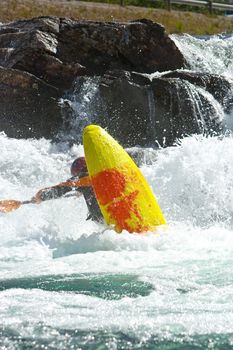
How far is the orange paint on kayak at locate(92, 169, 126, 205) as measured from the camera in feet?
23.1

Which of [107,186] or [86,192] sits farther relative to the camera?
[86,192]

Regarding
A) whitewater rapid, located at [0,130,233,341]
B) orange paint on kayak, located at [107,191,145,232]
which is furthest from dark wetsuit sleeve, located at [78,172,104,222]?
orange paint on kayak, located at [107,191,145,232]

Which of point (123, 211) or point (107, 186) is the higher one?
point (107, 186)

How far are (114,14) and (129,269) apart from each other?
16.2 m

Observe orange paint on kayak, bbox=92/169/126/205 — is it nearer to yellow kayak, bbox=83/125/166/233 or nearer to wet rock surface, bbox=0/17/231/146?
yellow kayak, bbox=83/125/166/233

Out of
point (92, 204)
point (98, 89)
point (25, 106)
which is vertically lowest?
point (25, 106)

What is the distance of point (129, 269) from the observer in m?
5.88

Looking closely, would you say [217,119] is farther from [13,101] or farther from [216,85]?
[13,101]

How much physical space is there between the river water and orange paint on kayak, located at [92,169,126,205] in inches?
12.6

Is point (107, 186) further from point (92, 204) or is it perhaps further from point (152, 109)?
point (152, 109)

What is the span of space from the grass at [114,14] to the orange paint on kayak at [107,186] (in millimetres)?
12544

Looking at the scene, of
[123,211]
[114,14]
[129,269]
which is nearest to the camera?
[129,269]

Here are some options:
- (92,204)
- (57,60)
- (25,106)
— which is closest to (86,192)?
(92,204)

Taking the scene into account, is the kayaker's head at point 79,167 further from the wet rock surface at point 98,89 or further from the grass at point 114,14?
the grass at point 114,14
